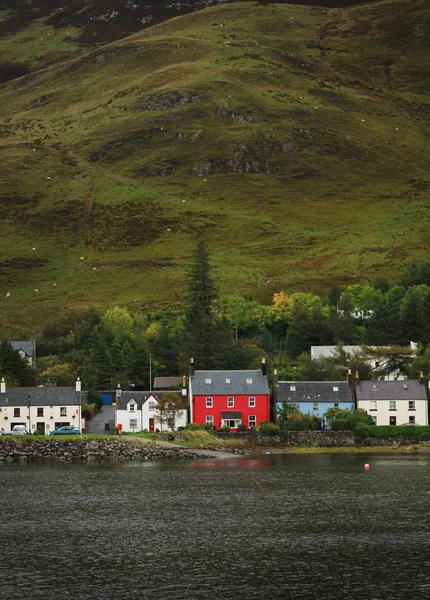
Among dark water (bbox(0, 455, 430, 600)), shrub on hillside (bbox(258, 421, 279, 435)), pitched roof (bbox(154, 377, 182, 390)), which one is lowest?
dark water (bbox(0, 455, 430, 600))

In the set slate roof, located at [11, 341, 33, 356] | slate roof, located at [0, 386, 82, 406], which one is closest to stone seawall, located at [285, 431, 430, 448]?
slate roof, located at [0, 386, 82, 406]

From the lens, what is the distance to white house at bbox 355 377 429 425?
118125mm

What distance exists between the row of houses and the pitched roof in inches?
684

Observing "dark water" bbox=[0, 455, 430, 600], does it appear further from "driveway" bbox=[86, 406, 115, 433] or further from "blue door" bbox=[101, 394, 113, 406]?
"blue door" bbox=[101, 394, 113, 406]

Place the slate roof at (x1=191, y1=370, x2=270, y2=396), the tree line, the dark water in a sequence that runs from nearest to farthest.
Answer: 1. the dark water
2. the slate roof at (x1=191, y1=370, x2=270, y2=396)
3. the tree line

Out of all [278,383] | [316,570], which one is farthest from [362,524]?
[278,383]

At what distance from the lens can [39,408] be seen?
118938mm

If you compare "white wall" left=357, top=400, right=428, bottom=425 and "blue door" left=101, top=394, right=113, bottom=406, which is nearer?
"white wall" left=357, top=400, right=428, bottom=425

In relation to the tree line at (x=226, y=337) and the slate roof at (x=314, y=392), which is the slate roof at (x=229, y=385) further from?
the tree line at (x=226, y=337)

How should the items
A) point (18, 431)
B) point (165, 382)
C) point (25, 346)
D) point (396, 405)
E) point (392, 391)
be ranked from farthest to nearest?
point (25, 346), point (165, 382), point (392, 391), point (396, 405), point (18, 431)

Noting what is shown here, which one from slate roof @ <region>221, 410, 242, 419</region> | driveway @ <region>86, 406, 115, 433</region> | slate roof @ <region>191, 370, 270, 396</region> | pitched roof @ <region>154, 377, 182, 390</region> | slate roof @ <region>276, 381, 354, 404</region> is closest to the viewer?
slate roof @ <region>276, 381, 354, 404</region>

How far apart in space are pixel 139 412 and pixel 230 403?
9.86m

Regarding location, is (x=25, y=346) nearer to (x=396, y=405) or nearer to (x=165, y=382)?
(x=165, y=382)

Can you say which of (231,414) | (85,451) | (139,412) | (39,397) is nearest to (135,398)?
(139,412)
